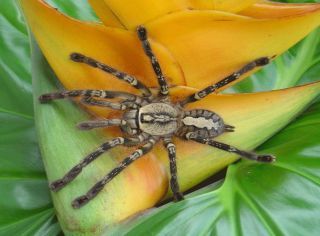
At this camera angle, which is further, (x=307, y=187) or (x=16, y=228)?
(x=16, y=228)

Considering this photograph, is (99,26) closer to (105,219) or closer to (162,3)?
(162,3)

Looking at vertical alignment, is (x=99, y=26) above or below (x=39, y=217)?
above

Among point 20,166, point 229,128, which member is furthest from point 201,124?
point 20,166

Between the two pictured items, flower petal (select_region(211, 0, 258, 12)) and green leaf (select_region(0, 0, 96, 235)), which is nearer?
flower petal (select_region(211, 0, 258, 12))

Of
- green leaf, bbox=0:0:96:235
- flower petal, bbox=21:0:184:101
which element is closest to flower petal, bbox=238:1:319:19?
flower petal, bbox=21:0:184:101

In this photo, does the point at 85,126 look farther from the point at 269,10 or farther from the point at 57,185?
the point at 269,10

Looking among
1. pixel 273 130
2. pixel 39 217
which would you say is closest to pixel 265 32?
pixel 273 130

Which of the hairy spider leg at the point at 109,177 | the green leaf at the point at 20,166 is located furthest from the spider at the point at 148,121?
the green leaf at the point at 20,166

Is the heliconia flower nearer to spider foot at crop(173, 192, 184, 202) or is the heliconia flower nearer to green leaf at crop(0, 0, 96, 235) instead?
spider foot at crop(173, 192, 184, 202)
